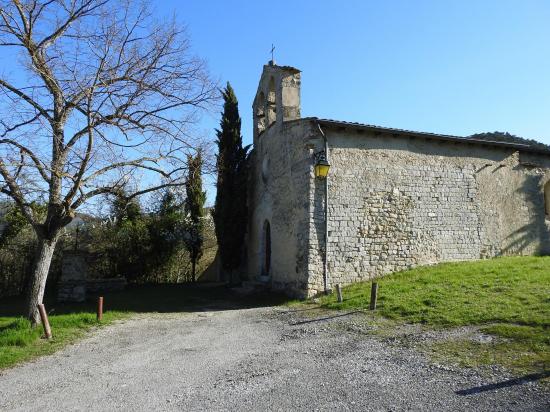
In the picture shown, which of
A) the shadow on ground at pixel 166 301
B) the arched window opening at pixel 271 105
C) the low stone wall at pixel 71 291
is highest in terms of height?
the arched window opening at pixel 271 105

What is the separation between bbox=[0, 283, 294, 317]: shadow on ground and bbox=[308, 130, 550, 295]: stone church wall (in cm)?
238

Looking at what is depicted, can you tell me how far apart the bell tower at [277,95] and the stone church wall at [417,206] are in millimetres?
1878

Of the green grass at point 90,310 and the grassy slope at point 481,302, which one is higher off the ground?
the grassy slope at point 481,302

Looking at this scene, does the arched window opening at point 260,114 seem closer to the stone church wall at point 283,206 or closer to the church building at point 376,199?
the stone church wall at point 283,206

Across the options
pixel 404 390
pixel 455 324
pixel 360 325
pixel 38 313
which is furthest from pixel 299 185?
pixel 404 390

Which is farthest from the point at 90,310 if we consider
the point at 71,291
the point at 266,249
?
the point at 266,249

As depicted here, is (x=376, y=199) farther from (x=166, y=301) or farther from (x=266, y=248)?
(x=166, y=301)

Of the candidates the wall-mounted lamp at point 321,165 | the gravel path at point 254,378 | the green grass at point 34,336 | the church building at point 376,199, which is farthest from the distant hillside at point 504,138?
the green grass at point 34,336

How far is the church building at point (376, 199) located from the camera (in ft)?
40.9

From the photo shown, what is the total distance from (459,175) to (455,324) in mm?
8200

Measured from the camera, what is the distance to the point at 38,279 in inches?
370

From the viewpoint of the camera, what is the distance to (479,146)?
14945mm

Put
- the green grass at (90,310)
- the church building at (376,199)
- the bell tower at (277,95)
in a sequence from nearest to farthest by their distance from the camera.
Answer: the green grass at (90,310), the church building at (376,199), the bell tower at (277,95)

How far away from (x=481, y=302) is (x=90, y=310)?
32.9 feet
